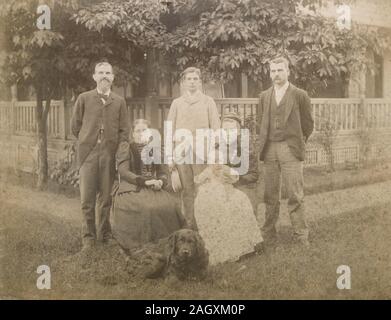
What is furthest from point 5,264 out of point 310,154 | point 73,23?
point 310,154

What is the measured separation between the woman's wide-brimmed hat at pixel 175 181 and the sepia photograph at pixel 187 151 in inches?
0.6

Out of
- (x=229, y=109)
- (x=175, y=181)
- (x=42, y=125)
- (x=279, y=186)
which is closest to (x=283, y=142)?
(x=279, y=186)

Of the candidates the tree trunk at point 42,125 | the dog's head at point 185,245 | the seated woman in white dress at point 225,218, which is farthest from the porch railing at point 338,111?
the dog's head at point 185,245

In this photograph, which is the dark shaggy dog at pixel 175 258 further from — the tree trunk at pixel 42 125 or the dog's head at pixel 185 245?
the tree trunk at pixel 42 125

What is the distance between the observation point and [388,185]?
16.0 feet

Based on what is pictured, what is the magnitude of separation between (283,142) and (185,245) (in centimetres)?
129

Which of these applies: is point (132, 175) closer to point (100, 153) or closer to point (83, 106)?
point (100, 153)

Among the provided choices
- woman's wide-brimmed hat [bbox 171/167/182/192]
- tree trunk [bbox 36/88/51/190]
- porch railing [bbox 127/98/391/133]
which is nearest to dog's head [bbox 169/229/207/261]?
woman's wide-brimmed hat [bbox 171/167/182/192]

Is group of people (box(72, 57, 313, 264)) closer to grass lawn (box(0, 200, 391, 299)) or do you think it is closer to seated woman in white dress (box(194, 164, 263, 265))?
seated woman in white dress (box(194, 164, 263, 265))

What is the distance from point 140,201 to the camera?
14.3ft

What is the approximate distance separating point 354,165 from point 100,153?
2496 mm

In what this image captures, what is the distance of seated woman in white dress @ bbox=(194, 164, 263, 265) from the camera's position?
4.41m

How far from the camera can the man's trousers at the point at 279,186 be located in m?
4.52

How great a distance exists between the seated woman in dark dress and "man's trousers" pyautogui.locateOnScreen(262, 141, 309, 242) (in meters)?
0.83
